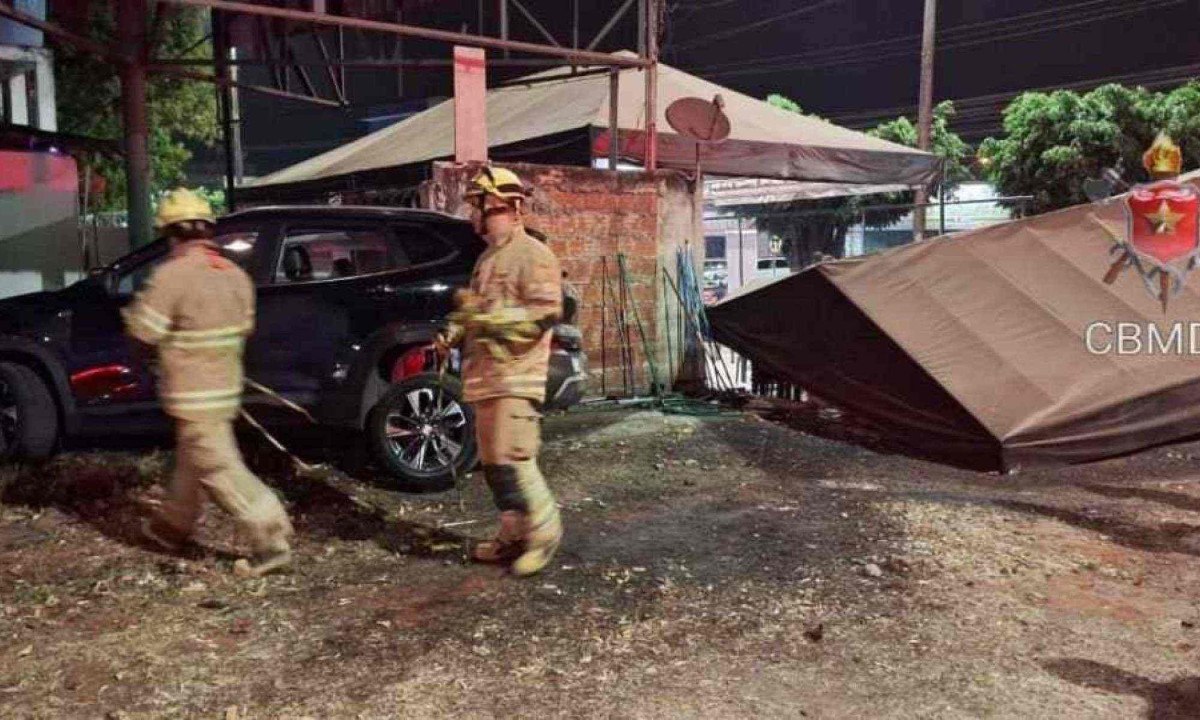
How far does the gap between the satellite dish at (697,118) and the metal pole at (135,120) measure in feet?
19.3

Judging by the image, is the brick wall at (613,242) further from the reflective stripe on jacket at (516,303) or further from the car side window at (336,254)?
the reflective stripe on jacket at (516,303)

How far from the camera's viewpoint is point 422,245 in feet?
21.0

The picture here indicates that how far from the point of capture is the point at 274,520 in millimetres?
4516

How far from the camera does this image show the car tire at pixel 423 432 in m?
5.97

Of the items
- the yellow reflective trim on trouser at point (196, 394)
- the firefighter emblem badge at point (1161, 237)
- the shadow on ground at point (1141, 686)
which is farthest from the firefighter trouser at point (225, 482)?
the firefighter emblem badge at point (1161, 237)

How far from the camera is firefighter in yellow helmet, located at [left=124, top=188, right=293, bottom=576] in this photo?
14.2ft

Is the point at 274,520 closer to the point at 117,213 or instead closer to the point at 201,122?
the point at 117,213

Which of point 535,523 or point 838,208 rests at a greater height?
point 838,208

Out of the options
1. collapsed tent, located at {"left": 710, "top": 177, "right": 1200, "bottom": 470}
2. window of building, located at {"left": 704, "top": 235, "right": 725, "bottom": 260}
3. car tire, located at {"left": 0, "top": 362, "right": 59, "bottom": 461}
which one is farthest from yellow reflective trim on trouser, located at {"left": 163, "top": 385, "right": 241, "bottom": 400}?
window of building, located at {"left": 704, "top": 235, "right": 725, "bottom": 260}

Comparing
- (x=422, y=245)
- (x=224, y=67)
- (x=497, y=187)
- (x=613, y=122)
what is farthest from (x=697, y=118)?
(x=224, y=67)

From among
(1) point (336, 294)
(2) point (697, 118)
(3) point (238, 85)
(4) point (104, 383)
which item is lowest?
(4) point (104, 383)

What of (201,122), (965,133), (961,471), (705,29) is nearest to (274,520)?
(961,471)

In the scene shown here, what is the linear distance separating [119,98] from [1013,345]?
1484cm

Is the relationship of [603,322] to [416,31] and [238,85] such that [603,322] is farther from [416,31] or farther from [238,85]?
[238,85]
